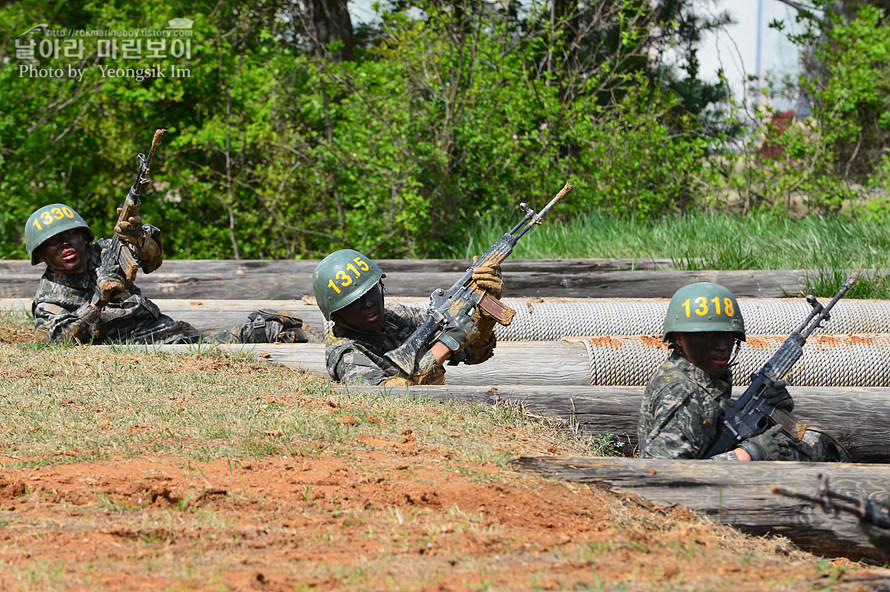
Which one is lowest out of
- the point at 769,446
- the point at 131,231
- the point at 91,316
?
the point at 769,446

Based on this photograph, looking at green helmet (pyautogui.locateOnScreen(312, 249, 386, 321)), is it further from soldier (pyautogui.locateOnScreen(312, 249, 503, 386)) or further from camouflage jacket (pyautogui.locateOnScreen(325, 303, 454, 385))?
camouflage jacket (pyautogui.locateOnScreen(325, 303, 454, 385))

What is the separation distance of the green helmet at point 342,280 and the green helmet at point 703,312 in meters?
1.90

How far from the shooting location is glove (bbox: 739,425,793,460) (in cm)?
465

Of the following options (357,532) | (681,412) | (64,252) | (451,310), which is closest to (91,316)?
(64,252)

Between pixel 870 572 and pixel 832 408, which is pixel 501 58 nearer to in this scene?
pixel 832 408

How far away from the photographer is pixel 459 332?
18.7ft

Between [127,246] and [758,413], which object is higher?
[127,246]

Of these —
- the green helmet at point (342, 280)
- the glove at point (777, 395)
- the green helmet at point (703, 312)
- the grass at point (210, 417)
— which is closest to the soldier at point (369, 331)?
the green helmet at point (342, 280)

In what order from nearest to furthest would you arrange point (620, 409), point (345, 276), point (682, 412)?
point (682, 412), point (620, 409), point (345, 276)

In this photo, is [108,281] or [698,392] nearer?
[698,392]

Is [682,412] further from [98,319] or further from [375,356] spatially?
[98,319]

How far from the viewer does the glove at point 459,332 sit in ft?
18.7

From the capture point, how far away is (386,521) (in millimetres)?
3666

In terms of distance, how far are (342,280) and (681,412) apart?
87.4 inches
